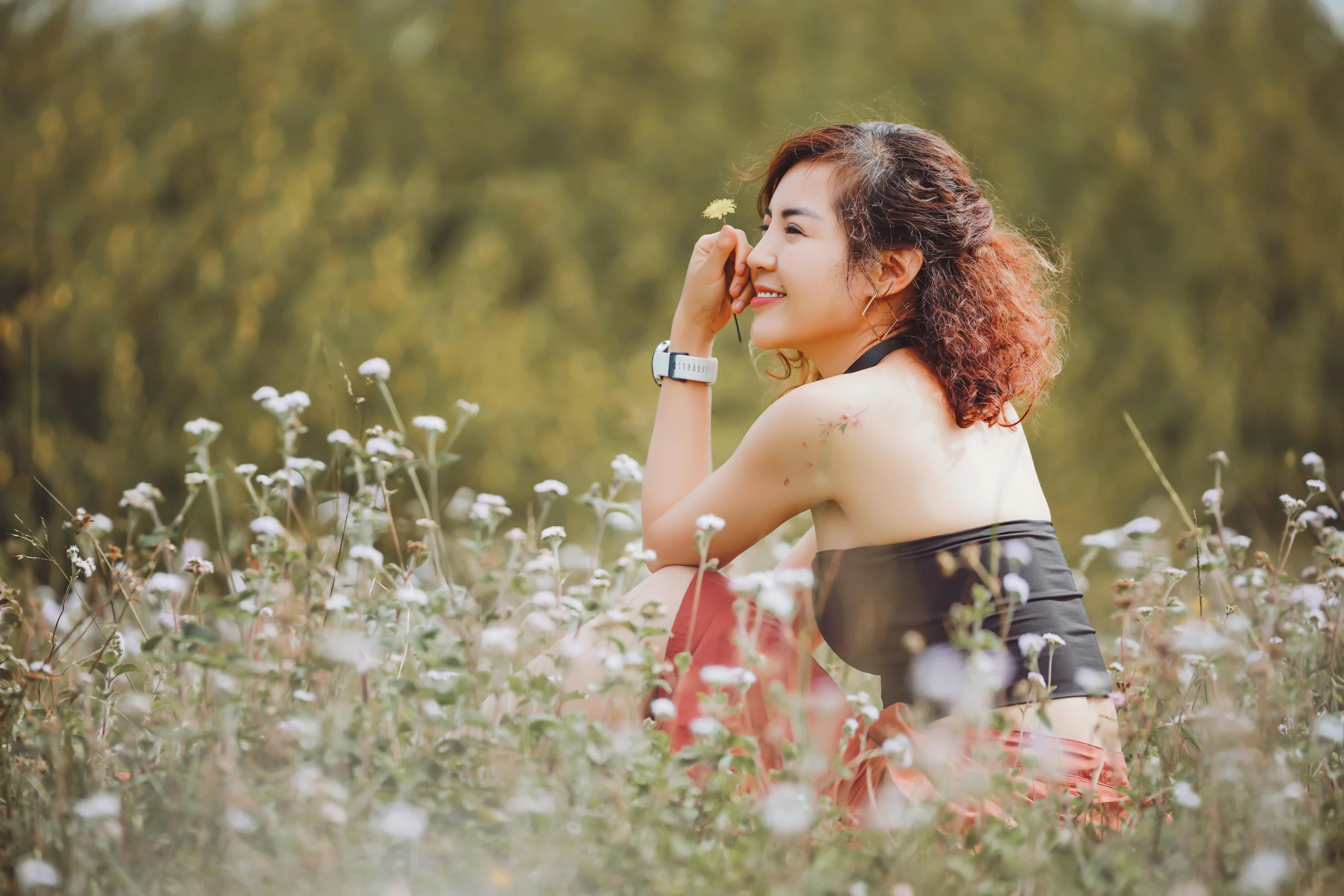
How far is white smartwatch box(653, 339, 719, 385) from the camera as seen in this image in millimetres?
2408

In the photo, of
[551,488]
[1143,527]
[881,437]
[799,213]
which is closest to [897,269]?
[799,213]

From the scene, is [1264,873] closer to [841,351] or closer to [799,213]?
[841,351]

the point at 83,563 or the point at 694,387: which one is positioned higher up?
the point at 694,387

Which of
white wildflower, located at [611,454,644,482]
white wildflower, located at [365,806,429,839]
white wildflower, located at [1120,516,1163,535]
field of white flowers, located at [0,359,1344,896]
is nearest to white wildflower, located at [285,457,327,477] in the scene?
field of white flowers, located at [0,359,1344,896]

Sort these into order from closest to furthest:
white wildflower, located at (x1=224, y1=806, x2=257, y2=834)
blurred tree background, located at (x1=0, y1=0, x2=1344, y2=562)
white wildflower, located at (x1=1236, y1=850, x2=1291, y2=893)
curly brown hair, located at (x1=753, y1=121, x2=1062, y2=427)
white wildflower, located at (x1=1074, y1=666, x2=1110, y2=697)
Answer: white wildflower, located at (x1=1236, y1=850, x2=1291, y2=893), white wildflower, located at (x1=224, y1=806, x2=257, y2=834), white wildflower, located at (x1=1074, y1=666, x2=1110, y2=697), curly brown hair, located at (x1=753, y1=121, x2=1062, y2=427), blurred tree background, located at (x1=0, y1=0, x2=1344, y2=562)

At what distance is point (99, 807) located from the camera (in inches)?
53.2

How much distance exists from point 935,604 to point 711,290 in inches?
34.4

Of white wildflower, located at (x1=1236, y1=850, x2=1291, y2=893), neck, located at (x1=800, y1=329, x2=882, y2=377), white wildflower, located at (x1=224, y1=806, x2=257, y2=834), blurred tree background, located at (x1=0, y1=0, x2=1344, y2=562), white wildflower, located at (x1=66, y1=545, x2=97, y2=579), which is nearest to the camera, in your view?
white wildflower, located at (x1=1236, y1=850, x2=1291, y2=893)

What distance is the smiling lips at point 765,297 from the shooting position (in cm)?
225

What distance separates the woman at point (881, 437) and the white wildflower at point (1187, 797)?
0.76ft

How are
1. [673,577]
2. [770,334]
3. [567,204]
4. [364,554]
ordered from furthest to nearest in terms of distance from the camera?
1. [567,204]
2. [770,334]
3. [673,577]
4. [364,554]

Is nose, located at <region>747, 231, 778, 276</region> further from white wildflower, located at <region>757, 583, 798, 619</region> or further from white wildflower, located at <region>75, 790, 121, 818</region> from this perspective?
white wildflower, located at <region>75, 790, 121, 818</region>

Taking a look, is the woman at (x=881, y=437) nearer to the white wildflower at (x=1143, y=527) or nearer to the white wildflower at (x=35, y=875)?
the white wildflower at (x=1143, y=527)

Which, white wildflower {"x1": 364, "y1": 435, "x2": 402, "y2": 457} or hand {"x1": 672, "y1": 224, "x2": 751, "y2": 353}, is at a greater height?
hand {"x1": 672, "y1": 224, "x2": 751, "y2": 353}
